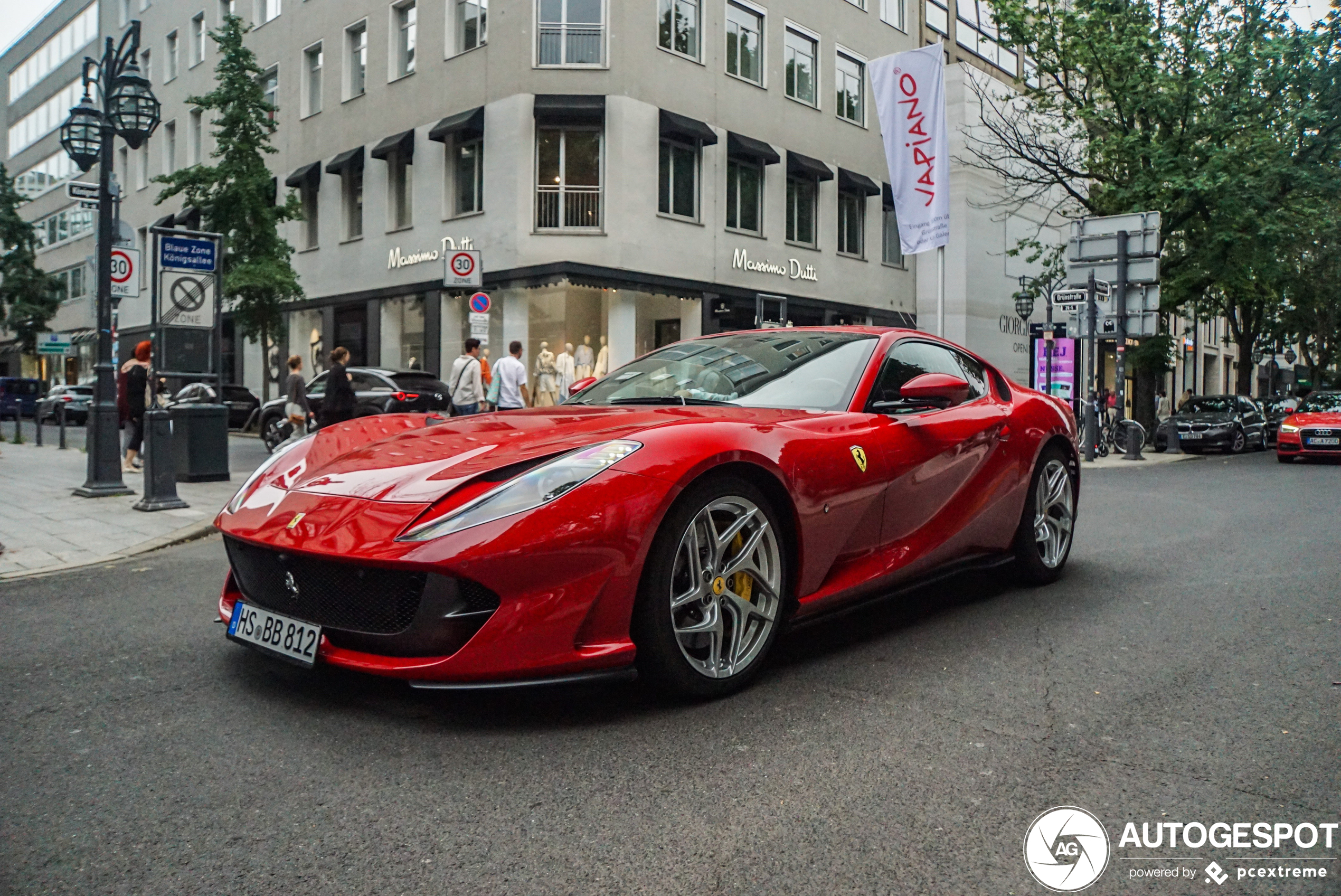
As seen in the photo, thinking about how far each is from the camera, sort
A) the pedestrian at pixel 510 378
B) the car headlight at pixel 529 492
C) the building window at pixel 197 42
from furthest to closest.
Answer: the building window at pixel 197 42, the pedestrian at pixel 510 378, the car headlight at pixel 529 492

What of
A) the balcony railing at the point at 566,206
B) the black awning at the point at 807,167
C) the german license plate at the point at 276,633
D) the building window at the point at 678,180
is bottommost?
the german license plate at the point at 276,633

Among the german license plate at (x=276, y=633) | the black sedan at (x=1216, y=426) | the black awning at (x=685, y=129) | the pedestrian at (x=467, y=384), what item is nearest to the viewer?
the german license plate at (x=276, y=633)

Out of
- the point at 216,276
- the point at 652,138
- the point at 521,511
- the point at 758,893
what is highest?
the point at 652,138

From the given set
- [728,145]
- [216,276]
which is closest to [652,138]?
[728,145]

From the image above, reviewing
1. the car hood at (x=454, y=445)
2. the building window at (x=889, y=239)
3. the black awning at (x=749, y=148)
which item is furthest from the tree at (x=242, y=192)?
the car hood at (x=454, y=445)

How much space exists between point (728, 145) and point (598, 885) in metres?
23.1

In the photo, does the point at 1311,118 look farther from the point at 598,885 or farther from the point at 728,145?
the point at 598,885

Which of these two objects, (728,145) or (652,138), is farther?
(728,145)

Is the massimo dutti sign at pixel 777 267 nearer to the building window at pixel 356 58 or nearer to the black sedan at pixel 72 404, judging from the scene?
the building window at pixel 356 58

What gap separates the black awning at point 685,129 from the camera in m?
22.2

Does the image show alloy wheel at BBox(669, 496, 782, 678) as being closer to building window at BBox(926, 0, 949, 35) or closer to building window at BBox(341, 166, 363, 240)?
building window at BBox(341, 166, 363, 240)

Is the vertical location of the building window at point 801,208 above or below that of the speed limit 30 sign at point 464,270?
above

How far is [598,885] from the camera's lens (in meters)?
2.24

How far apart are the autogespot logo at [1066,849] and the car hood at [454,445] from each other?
1.66 meters
